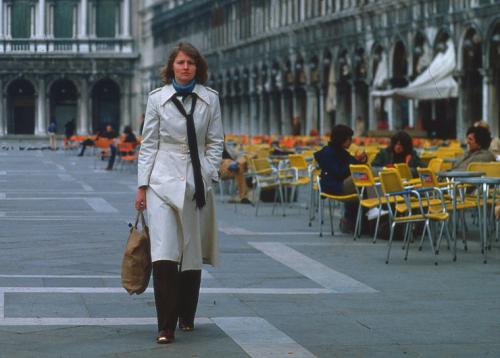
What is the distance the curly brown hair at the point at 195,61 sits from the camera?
9398 mm

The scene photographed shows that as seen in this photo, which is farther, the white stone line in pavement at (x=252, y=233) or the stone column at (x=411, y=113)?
the stone column at (x=411, y=113)

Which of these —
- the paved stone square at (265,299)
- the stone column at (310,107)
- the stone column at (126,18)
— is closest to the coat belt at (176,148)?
the paved stone square at (265,299)

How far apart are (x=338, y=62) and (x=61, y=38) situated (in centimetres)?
3070

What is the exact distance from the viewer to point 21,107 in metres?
106

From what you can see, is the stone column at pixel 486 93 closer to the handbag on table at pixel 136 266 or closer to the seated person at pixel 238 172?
the seated person at pixel 238 172

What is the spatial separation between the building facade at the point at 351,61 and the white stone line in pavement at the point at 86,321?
24296mm

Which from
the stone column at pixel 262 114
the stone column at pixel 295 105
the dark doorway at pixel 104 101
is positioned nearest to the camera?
the stone column at pixel 295 105

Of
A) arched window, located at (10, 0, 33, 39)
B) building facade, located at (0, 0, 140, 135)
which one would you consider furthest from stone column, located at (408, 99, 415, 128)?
building facade, located at (0, 0, 140, 135)

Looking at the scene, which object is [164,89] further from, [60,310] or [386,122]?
[386,122]

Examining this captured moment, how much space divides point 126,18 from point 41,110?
28.8ft

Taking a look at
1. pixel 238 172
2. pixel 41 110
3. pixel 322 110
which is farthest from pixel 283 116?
pixel 41 110

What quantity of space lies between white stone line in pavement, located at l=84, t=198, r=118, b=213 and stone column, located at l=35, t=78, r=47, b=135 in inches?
3075

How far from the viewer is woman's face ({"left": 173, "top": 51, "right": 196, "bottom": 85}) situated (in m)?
9.40

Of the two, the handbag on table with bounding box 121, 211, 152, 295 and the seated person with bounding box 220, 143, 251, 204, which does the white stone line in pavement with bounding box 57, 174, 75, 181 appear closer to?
the seated person with bounding box 220, 143, 251, 204
